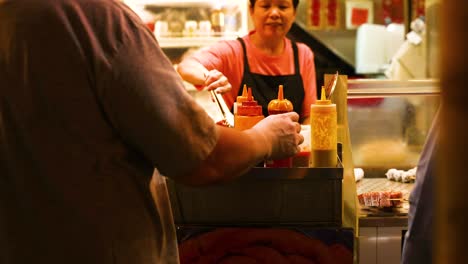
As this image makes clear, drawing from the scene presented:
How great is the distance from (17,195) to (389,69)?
4194mm

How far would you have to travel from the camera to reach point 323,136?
214 centimetres

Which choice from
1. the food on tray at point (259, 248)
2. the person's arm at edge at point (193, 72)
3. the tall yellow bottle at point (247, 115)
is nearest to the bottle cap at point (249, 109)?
the tall yellow bottle at point (247, 115)

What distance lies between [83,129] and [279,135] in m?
0.52

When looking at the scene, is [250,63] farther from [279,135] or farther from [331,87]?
[279,135]

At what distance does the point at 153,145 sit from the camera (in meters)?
1.36

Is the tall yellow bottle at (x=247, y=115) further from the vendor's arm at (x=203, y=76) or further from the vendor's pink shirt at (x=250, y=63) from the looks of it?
the vendor's pink shirt at (x=250, y=63)

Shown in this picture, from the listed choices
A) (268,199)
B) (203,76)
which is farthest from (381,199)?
(203,76)

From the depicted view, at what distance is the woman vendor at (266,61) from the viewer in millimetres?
3320

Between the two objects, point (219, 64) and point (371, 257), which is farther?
point (219, 64)

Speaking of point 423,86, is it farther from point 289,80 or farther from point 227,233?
point 227,233

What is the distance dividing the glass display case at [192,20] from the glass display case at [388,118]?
2224mm

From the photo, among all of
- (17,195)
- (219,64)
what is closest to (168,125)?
(17,195)

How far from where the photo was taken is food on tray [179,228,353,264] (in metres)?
2.06

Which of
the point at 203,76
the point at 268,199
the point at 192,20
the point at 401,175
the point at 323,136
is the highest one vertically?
the point at 192,20
